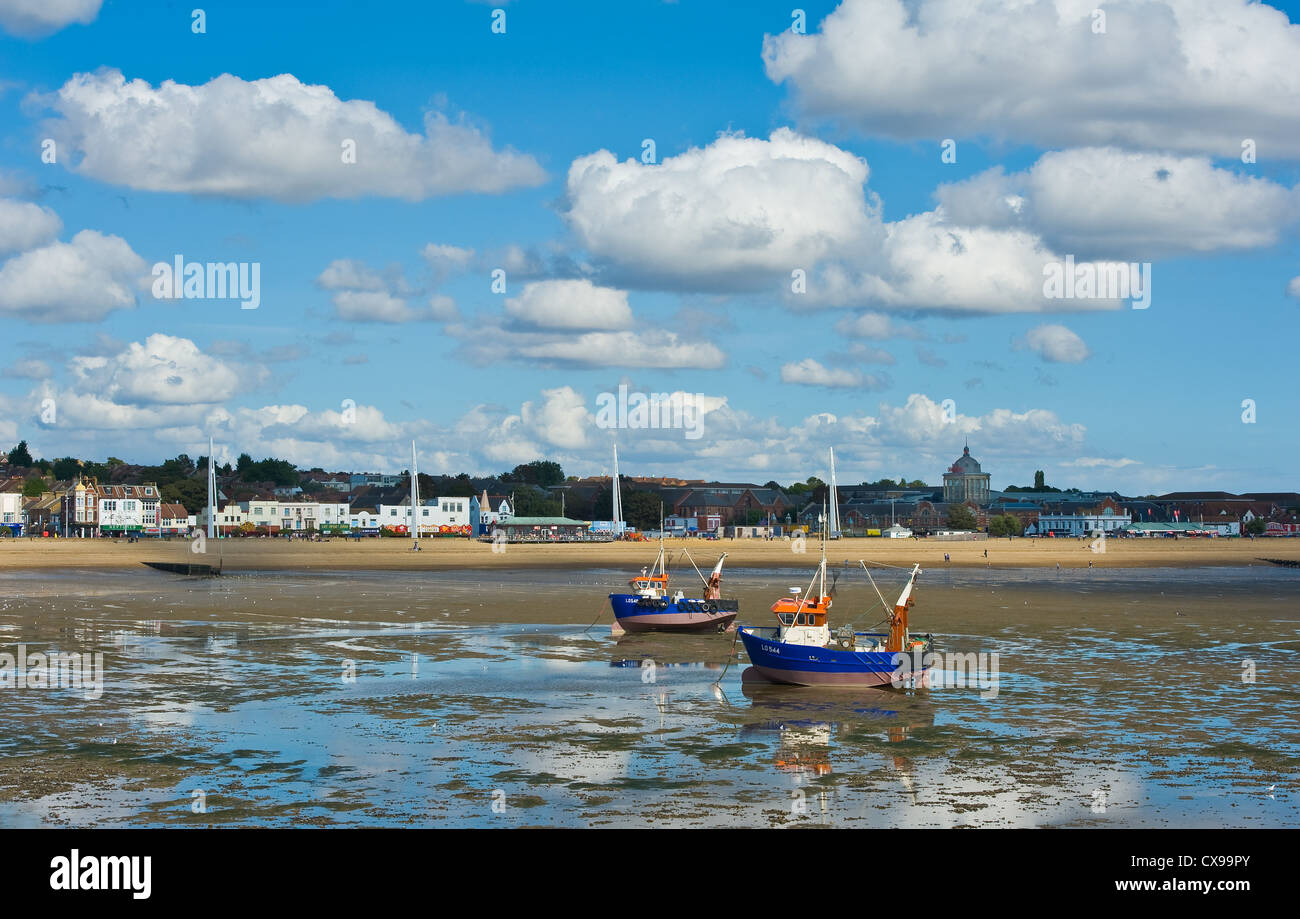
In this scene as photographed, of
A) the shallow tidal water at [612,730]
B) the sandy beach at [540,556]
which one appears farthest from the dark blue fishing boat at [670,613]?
the sandy beach at [540,556]

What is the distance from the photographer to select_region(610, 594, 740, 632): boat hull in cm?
5303

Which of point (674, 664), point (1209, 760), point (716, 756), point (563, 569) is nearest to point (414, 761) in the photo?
point (716, 756)

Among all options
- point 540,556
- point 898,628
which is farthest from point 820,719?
point 540,556

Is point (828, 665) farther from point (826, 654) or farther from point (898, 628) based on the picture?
point (898, 628)

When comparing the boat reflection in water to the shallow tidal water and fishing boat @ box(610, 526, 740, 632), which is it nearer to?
the shallow tidal water

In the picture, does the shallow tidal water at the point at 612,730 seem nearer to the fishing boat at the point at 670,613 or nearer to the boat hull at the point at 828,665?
the boat hull at the point at 828,665

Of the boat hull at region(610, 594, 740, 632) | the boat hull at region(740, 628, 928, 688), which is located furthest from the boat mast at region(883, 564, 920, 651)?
the boat hull at region(610, 594, 740, 632)

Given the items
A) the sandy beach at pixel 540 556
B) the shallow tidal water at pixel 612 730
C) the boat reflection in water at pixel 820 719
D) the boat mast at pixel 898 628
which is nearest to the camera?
the shallow tidal water at pixel 612 730

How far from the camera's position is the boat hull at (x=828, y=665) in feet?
117

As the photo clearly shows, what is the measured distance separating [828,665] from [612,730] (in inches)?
350

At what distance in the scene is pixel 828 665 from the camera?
118 ft

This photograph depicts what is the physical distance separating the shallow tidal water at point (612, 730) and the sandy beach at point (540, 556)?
197 feet
